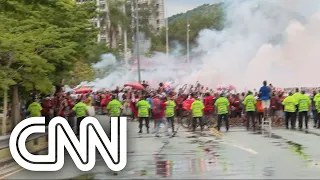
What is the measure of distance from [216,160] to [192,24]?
5526cm

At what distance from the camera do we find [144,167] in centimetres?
1606

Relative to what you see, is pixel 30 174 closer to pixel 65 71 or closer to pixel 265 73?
pixel 65 71

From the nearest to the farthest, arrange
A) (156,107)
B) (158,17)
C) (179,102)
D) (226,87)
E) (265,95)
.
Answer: (156,107) < (265,95) < (179,102) < (226,87) < (158,17)

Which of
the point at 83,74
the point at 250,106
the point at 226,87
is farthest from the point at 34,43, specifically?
the point at 83,74

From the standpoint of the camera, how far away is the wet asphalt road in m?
14.5

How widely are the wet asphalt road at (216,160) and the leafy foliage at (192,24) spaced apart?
32129mm

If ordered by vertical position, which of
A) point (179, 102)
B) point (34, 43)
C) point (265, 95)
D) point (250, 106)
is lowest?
point (250, 106)

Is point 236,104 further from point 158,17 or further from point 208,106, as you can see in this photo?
point 158,17

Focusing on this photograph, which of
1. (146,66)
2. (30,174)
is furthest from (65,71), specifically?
(146,66)

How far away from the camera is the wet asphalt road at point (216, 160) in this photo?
571 inches

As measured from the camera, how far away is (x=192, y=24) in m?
71.6

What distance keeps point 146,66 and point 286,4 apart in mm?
27357

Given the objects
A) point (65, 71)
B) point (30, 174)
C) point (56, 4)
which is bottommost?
point (30, 174)

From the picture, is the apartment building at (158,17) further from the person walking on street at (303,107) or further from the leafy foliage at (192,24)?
the person walking on street at (303,107)
